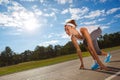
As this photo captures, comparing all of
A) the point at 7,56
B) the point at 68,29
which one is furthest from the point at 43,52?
the point at 68,29

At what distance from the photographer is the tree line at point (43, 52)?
14812cm

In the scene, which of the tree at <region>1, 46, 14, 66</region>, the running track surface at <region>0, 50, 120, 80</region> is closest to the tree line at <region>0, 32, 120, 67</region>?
the tree at <region>1, 46, 14, 66</region>

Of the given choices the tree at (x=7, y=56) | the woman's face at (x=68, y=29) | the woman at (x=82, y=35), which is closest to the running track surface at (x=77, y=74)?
the woman at (x=82, y=35)

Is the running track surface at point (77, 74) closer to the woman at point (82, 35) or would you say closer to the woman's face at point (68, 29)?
the woman at point (82, 35)

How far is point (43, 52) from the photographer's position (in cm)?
17675

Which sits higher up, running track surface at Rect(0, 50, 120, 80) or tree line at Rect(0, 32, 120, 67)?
tree line at Rect(0, 32, 120, 67)

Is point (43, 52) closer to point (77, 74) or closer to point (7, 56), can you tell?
point (7, 56)

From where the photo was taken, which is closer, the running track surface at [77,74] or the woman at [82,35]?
the running track surface at [77,74]

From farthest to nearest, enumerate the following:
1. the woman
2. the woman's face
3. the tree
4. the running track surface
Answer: the tree, the woman's face, the woman, the running track surface

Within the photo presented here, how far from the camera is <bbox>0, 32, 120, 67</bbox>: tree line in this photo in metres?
148

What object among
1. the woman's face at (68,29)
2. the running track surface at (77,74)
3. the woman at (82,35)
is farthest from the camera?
the woman's face at (68,29)

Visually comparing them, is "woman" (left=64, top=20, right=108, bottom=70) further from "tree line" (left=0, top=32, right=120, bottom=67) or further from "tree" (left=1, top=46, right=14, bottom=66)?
"tree" (left=1, top=46, right=14, bottom=66)

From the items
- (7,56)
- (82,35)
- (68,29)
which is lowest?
(82,35)

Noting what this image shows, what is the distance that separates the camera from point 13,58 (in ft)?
503
